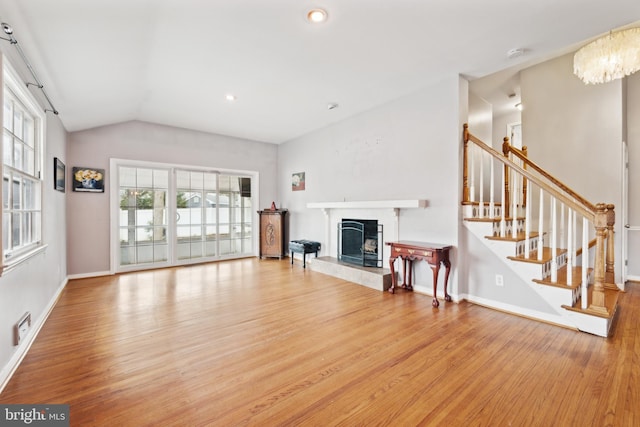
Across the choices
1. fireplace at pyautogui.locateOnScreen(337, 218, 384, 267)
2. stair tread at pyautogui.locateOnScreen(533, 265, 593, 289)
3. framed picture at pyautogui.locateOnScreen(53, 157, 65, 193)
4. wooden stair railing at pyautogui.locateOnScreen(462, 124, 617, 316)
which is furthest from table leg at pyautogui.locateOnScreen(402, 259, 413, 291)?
framed picture at pyautogui.locateOnScreen(53, 157, 65, 193)

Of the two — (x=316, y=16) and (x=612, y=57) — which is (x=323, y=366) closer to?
(x=316, y=16)

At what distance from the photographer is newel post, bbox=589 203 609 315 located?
2.51 meters

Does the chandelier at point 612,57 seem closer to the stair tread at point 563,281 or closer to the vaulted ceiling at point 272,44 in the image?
the vaulted ceiling at point 272,44

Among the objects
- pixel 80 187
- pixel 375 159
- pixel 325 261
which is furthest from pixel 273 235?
pixel 80 187

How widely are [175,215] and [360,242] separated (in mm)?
3624

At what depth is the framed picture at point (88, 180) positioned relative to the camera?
4.50 metres

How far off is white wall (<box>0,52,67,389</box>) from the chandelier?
545cm

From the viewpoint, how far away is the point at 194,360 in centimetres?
214

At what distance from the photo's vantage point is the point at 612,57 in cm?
302

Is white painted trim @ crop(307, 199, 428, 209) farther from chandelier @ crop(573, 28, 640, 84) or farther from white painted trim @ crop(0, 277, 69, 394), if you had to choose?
white painted trim @ crop(0, 277, 69, 394)

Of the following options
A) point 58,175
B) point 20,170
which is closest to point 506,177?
point 20,170

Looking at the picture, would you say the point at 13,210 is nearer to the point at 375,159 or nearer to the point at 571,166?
the point at 375,159

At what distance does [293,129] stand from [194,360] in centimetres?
456

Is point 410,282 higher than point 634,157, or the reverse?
point 634,157
